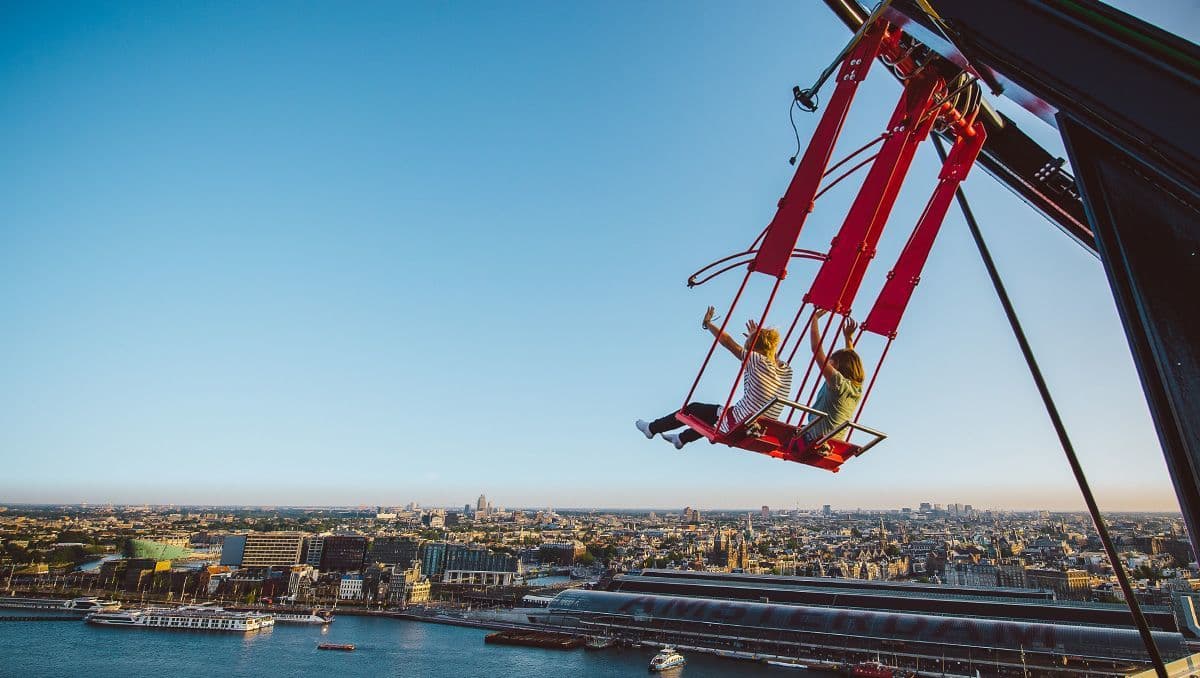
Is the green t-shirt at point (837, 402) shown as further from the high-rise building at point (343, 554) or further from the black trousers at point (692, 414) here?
the high-rise building at point (343, 554)

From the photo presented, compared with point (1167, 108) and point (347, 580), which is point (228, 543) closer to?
point (347, 580)

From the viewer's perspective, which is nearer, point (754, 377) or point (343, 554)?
point (754, 377)

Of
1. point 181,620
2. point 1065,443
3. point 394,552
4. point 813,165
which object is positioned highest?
point 813,165

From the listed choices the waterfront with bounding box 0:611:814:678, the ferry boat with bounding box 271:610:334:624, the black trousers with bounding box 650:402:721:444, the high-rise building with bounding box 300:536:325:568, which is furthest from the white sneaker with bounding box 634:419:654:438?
the high-rise building with bounding box 300:536:325:568

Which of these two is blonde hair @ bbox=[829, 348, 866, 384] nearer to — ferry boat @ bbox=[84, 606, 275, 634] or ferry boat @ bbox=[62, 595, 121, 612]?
ferry boat @ bbox=[84, 606, 275, 634]

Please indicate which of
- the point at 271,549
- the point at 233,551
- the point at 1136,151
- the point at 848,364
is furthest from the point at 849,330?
the point at 233,551

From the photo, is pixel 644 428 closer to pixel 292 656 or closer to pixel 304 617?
pixel 292 656
